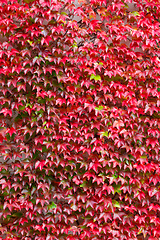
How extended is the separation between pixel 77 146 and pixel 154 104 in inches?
40.4

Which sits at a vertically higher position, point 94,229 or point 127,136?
point 127,136

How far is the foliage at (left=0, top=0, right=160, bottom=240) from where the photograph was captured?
2.39 meters

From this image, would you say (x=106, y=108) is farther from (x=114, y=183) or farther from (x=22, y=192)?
(x=22, y=192)

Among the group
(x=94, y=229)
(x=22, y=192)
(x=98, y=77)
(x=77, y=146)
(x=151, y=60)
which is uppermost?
(x=151, y=60)

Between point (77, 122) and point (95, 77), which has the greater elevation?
point (95, 77)

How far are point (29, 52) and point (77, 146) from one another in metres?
1.10

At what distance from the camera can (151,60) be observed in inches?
104

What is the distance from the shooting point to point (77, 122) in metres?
2.47

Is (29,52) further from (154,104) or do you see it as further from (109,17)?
(154,104)

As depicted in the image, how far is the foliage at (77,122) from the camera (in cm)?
239

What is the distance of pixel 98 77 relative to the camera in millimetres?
2490

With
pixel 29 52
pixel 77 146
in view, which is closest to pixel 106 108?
pixel 77 146

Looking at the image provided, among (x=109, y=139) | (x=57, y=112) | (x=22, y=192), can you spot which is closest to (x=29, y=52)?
(x=57, y=112)

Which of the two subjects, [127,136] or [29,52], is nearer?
[29,52]
